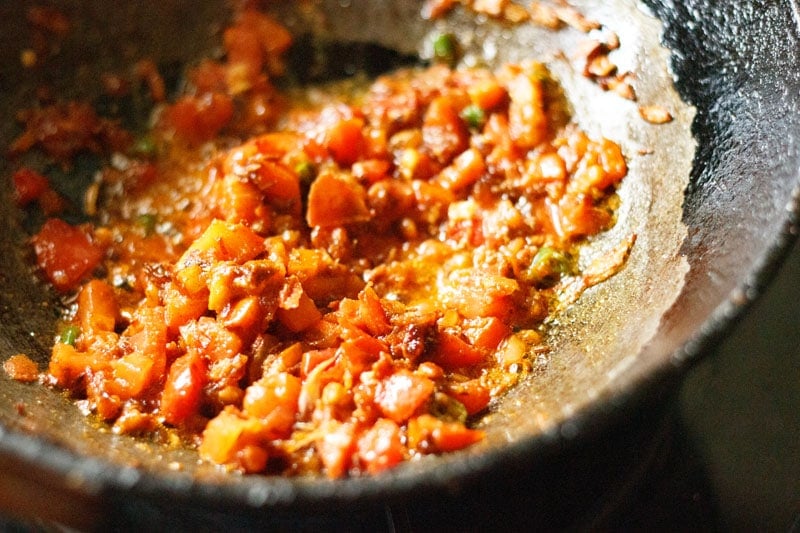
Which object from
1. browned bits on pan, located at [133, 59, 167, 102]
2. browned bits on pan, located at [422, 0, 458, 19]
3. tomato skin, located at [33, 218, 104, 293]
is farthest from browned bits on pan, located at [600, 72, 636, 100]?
tomato skin, located at [33, 218, 104, 293]

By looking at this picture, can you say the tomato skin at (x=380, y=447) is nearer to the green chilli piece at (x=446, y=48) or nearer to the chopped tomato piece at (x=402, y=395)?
the chopped tomato piece at (x=402, y=395)

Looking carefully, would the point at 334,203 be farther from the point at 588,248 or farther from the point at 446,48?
the point at 446,48

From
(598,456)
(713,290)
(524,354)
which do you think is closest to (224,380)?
(524,354)

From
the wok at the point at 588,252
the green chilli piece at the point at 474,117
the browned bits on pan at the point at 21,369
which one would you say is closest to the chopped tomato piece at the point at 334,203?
the green chilli piece at the point at 474,117

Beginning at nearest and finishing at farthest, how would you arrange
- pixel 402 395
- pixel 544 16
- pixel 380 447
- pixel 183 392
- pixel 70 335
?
pixel 380 447
pixel 402 395
pixel 183 392
pixel 70 335
pixel 544 16

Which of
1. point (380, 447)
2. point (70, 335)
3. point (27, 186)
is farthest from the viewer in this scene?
point (27, 186)

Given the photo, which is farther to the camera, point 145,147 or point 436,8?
point 436,8

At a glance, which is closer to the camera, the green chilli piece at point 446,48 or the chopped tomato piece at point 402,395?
the chopped tomato piece at point 402,395

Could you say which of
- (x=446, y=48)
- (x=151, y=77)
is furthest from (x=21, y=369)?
(x=446, y=48)

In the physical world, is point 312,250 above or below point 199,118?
below
